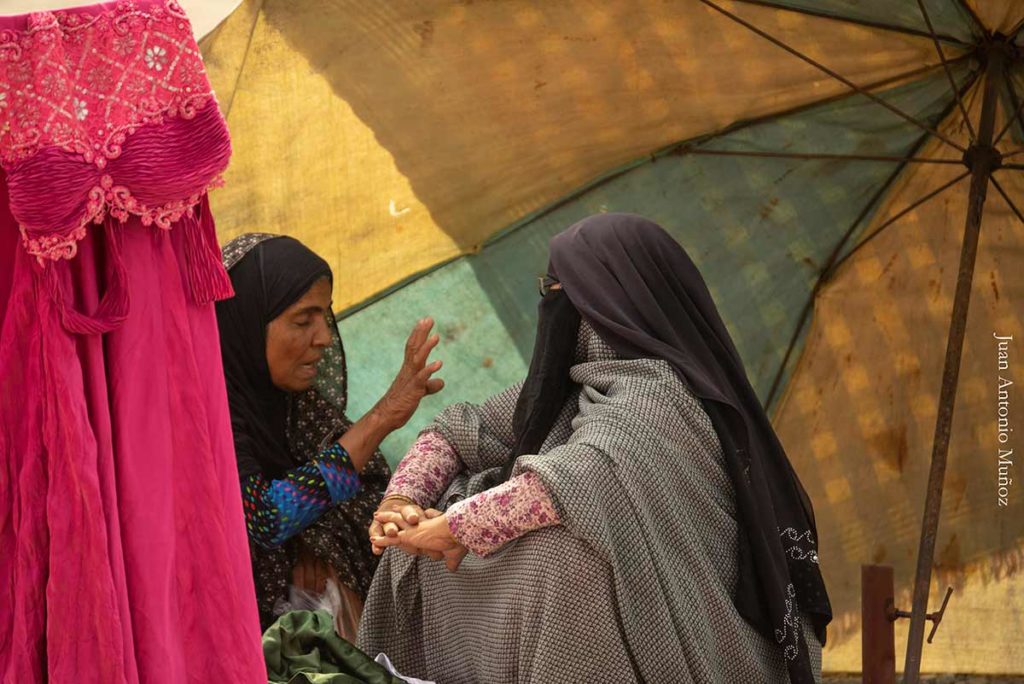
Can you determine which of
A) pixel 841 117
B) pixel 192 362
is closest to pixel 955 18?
pixel 841 117

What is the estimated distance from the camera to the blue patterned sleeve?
4285 millimetres

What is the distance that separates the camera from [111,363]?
271cm

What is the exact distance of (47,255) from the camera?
2.60 metres

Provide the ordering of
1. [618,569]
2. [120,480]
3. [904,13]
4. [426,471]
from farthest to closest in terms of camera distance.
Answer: [904,13]
[426,471]
[618,569]
[120,480]

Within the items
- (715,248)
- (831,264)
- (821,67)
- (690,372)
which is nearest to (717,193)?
(715,248)

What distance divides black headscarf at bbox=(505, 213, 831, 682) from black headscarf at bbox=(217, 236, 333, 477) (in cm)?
85

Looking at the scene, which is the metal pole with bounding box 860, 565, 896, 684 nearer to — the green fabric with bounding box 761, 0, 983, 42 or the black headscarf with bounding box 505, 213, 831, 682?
the black headscarf with bounding box 505, 213, 831, 682

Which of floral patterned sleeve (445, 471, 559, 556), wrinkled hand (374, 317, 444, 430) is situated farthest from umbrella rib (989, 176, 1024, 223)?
floral patterned sleeve (445, 471, 559, 556)

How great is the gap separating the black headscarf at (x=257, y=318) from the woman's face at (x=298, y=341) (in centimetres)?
2

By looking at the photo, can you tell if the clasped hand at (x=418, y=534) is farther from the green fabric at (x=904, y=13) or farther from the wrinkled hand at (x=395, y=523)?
the green fabric at (x=904, y=13)

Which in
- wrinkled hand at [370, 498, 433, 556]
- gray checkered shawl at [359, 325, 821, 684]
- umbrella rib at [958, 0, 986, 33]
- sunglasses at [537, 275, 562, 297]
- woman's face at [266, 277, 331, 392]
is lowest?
gray checkered shawl at [359, 325, 821, 684]

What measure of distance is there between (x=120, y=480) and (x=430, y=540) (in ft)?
4.26

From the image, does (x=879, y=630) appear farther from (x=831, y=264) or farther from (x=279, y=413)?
(x=279, y=413)

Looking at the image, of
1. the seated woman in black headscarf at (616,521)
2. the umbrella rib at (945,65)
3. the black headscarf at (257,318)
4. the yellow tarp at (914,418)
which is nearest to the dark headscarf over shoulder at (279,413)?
the black headscarf at (257,318)
